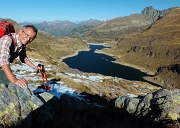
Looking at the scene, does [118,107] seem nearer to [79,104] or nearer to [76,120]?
[79,104]

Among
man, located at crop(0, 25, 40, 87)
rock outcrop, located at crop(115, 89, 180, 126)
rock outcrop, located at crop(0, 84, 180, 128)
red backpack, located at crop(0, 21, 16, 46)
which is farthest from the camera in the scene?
rock outcrop, located at crop(115, 89, 180, 126)

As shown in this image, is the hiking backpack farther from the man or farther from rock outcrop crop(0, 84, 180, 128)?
rock outcrop crop(0, 84, 180, 128)

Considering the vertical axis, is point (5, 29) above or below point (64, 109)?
above

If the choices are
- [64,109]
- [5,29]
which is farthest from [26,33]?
[64,109]

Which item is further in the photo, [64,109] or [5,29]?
[64,109]

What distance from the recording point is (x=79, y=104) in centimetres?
1264

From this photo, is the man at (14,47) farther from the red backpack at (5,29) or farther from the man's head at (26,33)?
the red backpack at (5,29)

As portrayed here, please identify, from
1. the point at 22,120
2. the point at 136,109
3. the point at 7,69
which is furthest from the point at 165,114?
the point at 7,69

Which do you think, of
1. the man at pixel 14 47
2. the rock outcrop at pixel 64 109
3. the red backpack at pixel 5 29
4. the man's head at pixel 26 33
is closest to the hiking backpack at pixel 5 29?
the red backpack at pixel 5 29

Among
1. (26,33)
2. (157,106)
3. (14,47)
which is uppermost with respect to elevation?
(26,33)

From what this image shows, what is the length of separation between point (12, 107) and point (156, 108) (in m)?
8.07

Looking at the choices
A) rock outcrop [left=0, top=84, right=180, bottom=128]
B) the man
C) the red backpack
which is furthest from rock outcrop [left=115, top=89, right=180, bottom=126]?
the red backpack

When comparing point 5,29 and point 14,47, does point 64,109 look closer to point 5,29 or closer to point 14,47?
point 14,47

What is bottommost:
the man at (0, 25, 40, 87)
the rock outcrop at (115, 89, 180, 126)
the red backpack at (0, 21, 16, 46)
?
the rock outcrop at (115, 89, 180, 126)
